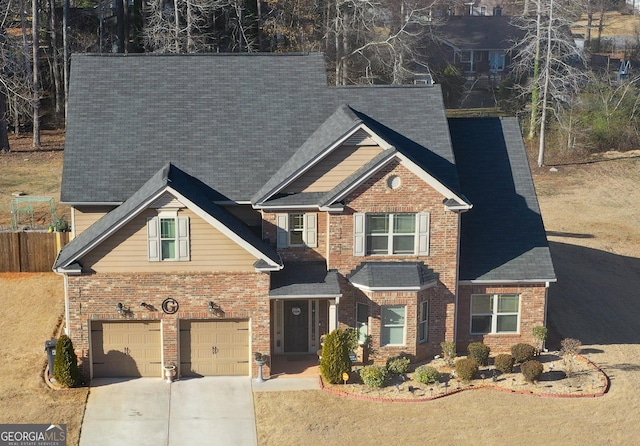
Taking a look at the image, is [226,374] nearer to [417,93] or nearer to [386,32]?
[417,93]

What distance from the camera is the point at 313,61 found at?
33.5m

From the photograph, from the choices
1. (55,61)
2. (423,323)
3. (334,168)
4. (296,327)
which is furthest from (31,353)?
(55,61)

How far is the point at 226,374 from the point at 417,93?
1083 cm

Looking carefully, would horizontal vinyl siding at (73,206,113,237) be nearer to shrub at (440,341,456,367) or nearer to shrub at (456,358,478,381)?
shrub at (440,341,456,367)

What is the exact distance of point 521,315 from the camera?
31.0 m

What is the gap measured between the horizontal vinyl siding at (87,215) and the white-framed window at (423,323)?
986cm

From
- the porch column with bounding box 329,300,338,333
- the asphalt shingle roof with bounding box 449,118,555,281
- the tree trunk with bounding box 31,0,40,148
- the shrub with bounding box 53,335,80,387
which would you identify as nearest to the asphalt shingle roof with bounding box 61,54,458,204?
the asphalt shingle roof with bounding box 449,118,555,281

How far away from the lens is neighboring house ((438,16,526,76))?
80.3 meters

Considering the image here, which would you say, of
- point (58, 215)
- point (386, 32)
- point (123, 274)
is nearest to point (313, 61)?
point (123, 274)

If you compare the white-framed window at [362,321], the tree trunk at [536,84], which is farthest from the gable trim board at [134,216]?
the tree trunk at [536,84]

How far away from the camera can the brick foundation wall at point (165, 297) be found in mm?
28281

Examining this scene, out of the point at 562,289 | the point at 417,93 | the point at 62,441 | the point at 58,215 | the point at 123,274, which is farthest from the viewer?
the point at 58,215

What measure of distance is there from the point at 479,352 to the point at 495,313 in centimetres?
201

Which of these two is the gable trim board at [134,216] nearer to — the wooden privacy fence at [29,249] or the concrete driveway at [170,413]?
the concrete driveway at [170,413]
